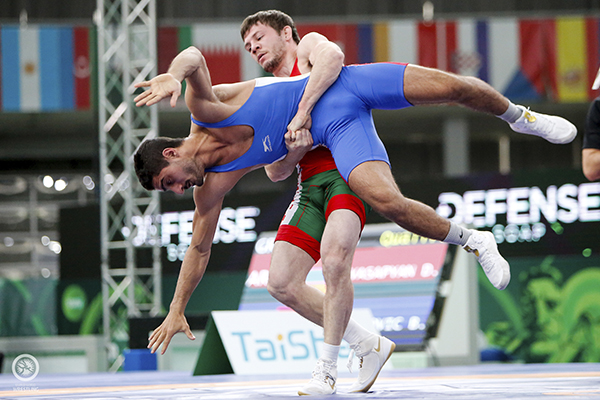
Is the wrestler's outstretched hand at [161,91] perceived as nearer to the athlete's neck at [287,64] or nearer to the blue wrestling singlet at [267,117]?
the blue wrestling singlet at [267,117]

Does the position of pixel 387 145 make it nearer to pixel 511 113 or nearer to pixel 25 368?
pixel 25 368

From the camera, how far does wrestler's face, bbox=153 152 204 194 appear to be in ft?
9.15

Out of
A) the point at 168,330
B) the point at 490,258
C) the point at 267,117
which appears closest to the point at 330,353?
the point at 168,330

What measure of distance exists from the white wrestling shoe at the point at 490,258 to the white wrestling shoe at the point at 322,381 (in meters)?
0.79

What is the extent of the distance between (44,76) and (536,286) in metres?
8.98

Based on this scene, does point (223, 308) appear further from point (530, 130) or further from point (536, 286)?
point (530, 130)

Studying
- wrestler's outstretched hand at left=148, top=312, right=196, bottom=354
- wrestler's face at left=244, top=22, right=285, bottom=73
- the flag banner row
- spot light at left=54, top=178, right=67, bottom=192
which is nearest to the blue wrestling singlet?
wrestler's face at left=244, top=22, right=285, bottom=73

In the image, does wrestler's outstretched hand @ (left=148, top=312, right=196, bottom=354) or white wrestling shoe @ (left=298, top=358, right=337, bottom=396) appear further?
wrestler's outstretched hand @ (left=148, top=312, right=196, bottom=354)

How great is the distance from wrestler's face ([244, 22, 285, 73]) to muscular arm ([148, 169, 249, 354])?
70 centimetres

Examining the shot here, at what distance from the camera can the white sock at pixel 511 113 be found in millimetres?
3043

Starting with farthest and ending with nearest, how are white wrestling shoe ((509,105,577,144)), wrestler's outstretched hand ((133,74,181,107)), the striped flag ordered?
the striped flag < white wrestling shoe ((509,105,577,144)) < wrestler's outstretched hand ((133,74,181,107))

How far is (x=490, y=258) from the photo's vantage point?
9.80 feet

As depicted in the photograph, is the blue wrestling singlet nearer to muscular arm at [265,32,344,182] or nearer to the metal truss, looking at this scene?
muscular arm at [265,32,344,182]

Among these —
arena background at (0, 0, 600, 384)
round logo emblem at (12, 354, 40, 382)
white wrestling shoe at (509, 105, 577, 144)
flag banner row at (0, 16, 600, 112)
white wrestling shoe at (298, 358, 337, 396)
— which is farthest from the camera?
flag banner row at (0, 16, 600, 112)
